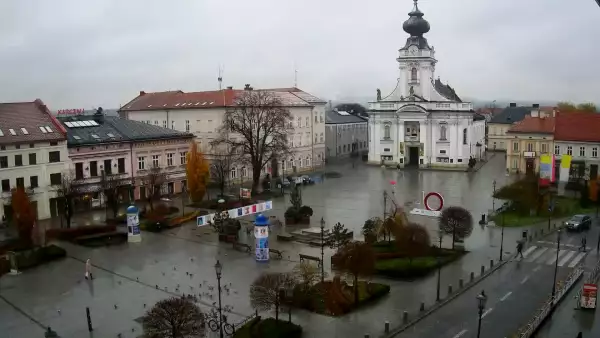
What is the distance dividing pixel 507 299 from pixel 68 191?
26.9 meters

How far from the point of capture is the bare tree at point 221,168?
44350mm

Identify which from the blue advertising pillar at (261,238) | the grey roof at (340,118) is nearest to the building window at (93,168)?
the blue advertising pillar at (261,238)

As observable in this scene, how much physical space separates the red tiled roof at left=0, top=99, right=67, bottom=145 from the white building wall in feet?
1.63

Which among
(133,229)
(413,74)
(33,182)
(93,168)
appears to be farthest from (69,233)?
(413,74)

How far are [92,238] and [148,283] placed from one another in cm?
913

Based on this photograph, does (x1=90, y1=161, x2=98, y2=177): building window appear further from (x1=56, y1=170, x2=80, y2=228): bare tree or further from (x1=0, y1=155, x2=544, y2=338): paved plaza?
(x1=0, y1=155, x2=544, y2=338): paved plaza

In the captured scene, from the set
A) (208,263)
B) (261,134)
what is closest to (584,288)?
(208,263)

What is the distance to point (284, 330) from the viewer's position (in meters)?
18.2

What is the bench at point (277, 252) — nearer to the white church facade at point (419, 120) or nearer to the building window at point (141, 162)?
the building window at point (141, 162)

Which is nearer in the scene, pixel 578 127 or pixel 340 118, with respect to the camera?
pixel 578 127

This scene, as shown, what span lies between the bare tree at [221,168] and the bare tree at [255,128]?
39.3 inches

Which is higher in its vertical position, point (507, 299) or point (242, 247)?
point (242, 247)

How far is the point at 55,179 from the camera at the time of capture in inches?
1564

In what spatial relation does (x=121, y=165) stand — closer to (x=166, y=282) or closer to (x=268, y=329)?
(x=166, y=282)
